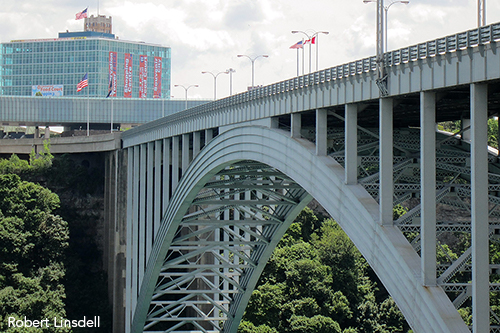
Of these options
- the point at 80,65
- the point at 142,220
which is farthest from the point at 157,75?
the point at 142,220

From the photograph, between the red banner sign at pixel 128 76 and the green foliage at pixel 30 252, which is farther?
the red banner sign at pixel 128 76

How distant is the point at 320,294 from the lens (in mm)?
58500

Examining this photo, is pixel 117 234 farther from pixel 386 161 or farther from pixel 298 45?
pixel 386 161

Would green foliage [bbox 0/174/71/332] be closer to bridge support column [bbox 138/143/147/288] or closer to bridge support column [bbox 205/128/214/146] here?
bridge support column [bbox 138/143/147/288]

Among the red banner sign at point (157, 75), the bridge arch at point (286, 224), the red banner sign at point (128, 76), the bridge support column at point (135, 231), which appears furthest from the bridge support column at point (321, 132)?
the red banner sign at point (157, 75)

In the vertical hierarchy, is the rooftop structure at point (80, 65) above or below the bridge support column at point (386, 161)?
above

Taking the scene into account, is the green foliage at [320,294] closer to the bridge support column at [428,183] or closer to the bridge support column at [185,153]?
the bridge support column at [185,153]

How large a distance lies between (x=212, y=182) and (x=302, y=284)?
2579cm

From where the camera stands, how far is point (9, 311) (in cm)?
4734

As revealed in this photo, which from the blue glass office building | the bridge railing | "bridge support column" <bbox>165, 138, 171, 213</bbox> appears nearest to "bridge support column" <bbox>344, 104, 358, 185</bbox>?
the bridge railing

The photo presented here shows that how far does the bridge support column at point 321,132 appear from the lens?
20547 millimetres

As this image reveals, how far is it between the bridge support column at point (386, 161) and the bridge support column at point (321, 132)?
3958 millimetres

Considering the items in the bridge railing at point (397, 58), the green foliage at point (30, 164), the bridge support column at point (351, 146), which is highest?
the green foliage at point (30, 164)

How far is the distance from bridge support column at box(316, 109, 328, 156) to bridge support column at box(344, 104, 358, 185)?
191 cm
